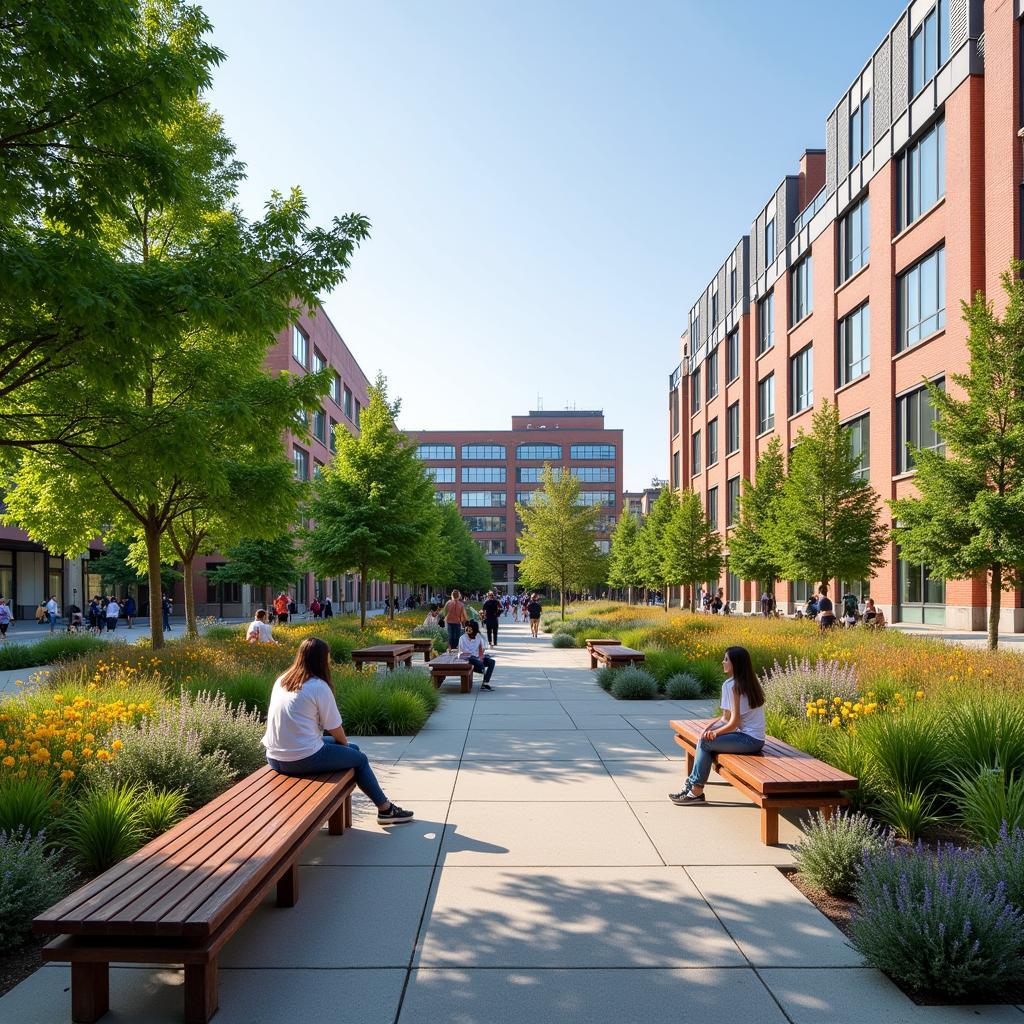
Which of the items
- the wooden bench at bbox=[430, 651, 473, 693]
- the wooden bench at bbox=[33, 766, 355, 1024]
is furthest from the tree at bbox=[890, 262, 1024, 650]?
the wooden bench at bbox=[33, 766, 355, 1024]

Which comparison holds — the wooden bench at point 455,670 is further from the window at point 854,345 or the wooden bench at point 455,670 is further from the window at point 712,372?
the window at point 712,372

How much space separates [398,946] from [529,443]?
114 metres

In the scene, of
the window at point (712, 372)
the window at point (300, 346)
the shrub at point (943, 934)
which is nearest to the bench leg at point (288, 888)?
the shrub at point (943, 934)

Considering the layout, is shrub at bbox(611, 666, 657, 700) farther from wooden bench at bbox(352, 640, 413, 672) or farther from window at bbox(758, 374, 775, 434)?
window at bbox(758, 374, 775, 434)

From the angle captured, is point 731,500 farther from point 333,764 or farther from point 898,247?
point 333,764

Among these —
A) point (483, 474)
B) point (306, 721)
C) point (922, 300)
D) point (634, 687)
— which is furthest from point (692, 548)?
point (483, 474)

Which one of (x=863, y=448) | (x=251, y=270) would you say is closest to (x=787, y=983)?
(x=251, y=270)

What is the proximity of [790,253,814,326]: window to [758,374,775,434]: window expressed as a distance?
163 inches

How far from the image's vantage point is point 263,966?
12.8 ft

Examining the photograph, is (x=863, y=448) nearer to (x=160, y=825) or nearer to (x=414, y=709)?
(x=414, y=709)

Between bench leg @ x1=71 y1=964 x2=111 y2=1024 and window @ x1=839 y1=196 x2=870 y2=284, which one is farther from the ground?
window @ x1=839 y1=196 x2=870 y2=284

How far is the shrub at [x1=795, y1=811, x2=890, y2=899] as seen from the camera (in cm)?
473

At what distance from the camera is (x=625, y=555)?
57281 mm

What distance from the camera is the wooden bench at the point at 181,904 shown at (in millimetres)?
3236
